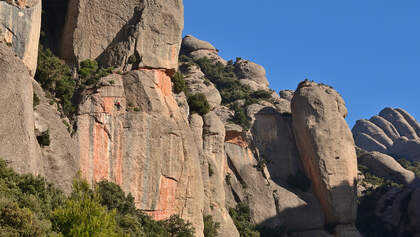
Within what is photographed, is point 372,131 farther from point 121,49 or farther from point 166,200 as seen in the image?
point 166,200

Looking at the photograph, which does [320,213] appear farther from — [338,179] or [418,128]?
[418,128]

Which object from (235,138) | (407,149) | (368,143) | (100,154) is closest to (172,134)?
(100,154)

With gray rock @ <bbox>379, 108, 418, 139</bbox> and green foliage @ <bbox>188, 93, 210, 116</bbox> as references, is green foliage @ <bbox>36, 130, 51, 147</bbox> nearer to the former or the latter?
green foliage @ <bbox>188, 93, 210, 116</bbox>

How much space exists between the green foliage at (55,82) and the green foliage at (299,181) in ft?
110

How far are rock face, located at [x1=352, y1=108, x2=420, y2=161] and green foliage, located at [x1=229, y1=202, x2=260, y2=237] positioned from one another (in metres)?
64.5

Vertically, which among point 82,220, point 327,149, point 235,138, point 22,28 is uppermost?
point 22,28

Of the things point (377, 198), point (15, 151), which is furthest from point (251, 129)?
point (15, 151)

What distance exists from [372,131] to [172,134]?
9166 cm

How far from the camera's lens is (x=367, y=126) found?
127 m

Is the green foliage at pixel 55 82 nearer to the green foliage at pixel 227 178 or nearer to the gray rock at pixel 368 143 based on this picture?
the green foliage at pixel 227 178

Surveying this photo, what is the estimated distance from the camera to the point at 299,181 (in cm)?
6650

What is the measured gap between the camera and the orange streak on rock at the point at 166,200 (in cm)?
4062

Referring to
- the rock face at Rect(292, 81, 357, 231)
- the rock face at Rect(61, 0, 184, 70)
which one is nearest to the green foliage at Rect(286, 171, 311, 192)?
the rock face at Rect(292, 81, 357, 231)

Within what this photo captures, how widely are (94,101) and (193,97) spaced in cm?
1707
